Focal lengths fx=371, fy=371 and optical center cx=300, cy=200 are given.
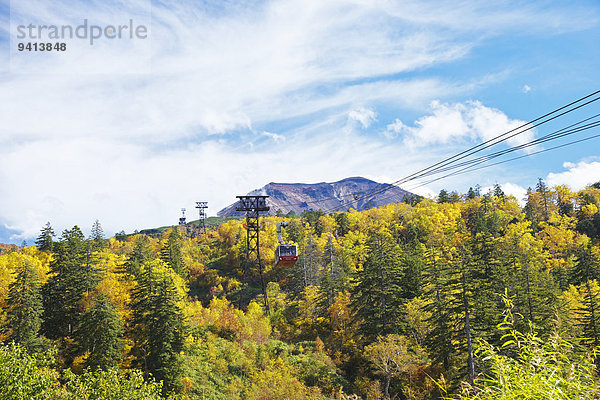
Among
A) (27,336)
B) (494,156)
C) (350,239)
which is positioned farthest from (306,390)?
(350,239)

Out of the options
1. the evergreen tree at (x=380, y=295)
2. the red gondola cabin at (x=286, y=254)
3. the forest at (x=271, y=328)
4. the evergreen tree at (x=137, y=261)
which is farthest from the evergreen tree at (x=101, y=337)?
the evergreen tree at (x=380, y=295)

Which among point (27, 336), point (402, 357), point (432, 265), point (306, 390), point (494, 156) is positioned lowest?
point (306, 390)

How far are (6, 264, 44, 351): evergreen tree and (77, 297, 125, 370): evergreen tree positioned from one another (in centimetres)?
428

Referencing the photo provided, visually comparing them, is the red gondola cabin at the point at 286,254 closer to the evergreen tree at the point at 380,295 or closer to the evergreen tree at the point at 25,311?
the evergreen tree at the point at 380,295

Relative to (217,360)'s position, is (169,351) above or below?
above

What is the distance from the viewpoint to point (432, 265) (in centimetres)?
4106

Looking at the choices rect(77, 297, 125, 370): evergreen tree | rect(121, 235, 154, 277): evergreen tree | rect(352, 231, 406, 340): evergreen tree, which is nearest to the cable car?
rect(352, 231, 406, 340): evergreen tree

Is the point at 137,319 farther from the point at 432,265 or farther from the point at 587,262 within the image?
the point at 587,262

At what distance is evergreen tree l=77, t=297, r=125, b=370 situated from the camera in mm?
30641

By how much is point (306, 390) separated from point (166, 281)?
1655 cm

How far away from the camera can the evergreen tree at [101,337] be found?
101ft

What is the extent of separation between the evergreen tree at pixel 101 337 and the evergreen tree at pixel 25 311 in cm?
428

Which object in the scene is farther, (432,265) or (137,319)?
(432,265)

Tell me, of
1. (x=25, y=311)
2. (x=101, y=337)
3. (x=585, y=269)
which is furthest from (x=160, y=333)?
(x=585, y=269)
